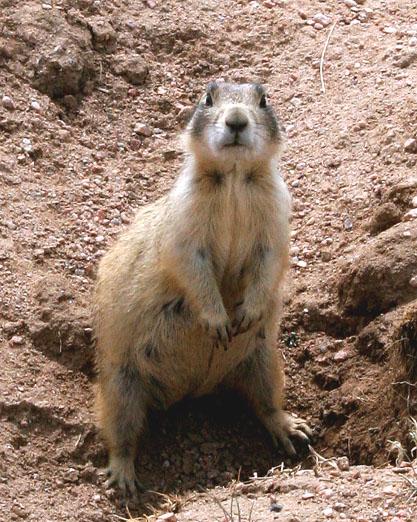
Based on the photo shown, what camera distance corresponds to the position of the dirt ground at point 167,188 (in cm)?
722

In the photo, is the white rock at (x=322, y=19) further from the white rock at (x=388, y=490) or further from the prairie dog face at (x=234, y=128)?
the white rock at (x=388, y=490)

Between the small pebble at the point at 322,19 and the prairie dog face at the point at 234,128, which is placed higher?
the small pebble at the point at 322,19

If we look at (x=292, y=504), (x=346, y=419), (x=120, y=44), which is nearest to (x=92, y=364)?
(x=346, y=419)

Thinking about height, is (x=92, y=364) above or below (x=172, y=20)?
below

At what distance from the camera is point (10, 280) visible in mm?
7996

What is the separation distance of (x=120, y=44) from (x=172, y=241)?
10.1 feet

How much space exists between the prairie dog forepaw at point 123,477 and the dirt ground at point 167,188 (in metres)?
0.09

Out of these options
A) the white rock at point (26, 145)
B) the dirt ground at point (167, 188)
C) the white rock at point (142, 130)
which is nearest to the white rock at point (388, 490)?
the dirt ground at point (167, 188)

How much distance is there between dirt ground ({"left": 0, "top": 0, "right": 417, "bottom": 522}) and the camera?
7.22 meters

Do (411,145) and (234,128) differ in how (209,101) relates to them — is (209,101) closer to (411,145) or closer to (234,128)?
(234,128)

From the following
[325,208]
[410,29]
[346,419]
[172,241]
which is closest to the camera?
[172,241]

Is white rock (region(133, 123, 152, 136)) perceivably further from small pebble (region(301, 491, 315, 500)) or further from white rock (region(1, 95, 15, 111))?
small pebble (region(301, 491, 315, 500))

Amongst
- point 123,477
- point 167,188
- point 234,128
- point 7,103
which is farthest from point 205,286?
point 7,103

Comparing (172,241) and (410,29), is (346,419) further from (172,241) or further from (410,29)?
(410,29)
